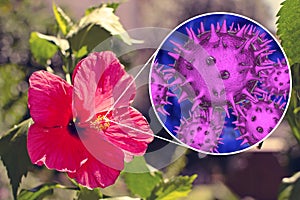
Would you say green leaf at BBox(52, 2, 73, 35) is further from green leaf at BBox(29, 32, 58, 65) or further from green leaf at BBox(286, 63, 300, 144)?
green leaf at BBox(286, 63, 300, 144)

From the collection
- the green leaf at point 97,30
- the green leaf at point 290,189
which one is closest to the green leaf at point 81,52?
the green leaf at point 97,30

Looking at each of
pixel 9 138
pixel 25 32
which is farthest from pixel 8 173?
pixel 25 32

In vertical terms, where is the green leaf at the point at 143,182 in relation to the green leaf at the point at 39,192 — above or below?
above

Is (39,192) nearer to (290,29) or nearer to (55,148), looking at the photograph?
(55,148)

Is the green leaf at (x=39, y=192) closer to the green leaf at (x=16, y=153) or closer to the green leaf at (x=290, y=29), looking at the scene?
the green leaf at (x=16, y=153)

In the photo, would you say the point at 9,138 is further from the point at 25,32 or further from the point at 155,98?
the point at 25,32
